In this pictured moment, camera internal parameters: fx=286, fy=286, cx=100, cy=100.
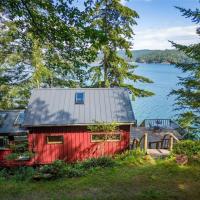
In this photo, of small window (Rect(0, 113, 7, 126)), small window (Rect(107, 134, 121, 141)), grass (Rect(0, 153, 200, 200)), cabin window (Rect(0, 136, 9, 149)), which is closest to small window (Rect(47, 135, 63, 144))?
cabin window (Rect(0, 136, 9, 149))

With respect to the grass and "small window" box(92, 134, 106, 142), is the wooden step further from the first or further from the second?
"small window" box(92, 134, 106, 142)

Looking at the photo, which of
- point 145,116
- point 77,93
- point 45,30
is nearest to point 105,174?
point 45,30

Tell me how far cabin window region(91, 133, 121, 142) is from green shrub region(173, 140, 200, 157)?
4704 mm

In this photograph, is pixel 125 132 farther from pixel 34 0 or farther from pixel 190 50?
pixel 34 0

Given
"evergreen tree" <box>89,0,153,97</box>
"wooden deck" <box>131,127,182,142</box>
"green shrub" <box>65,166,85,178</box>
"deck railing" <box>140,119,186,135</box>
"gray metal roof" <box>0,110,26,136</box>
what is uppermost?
"evergreen tree" <box>89,0,153,97</box>

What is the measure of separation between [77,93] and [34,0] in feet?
43.6

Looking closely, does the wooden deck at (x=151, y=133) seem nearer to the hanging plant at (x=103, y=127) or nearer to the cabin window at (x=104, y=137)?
the cabin window at (x=104, y=137)

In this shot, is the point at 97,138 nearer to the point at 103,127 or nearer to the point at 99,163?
the point at 103,127

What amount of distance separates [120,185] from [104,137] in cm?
813

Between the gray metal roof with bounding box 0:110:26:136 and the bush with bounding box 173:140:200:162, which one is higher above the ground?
the gray metal roof with bounding box 0:110:26:136

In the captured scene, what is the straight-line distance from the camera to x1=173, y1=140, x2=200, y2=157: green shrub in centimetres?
1447

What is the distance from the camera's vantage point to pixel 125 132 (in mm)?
19000

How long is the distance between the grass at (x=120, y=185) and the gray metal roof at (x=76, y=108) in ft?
20.4

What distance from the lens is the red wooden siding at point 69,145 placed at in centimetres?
1855
